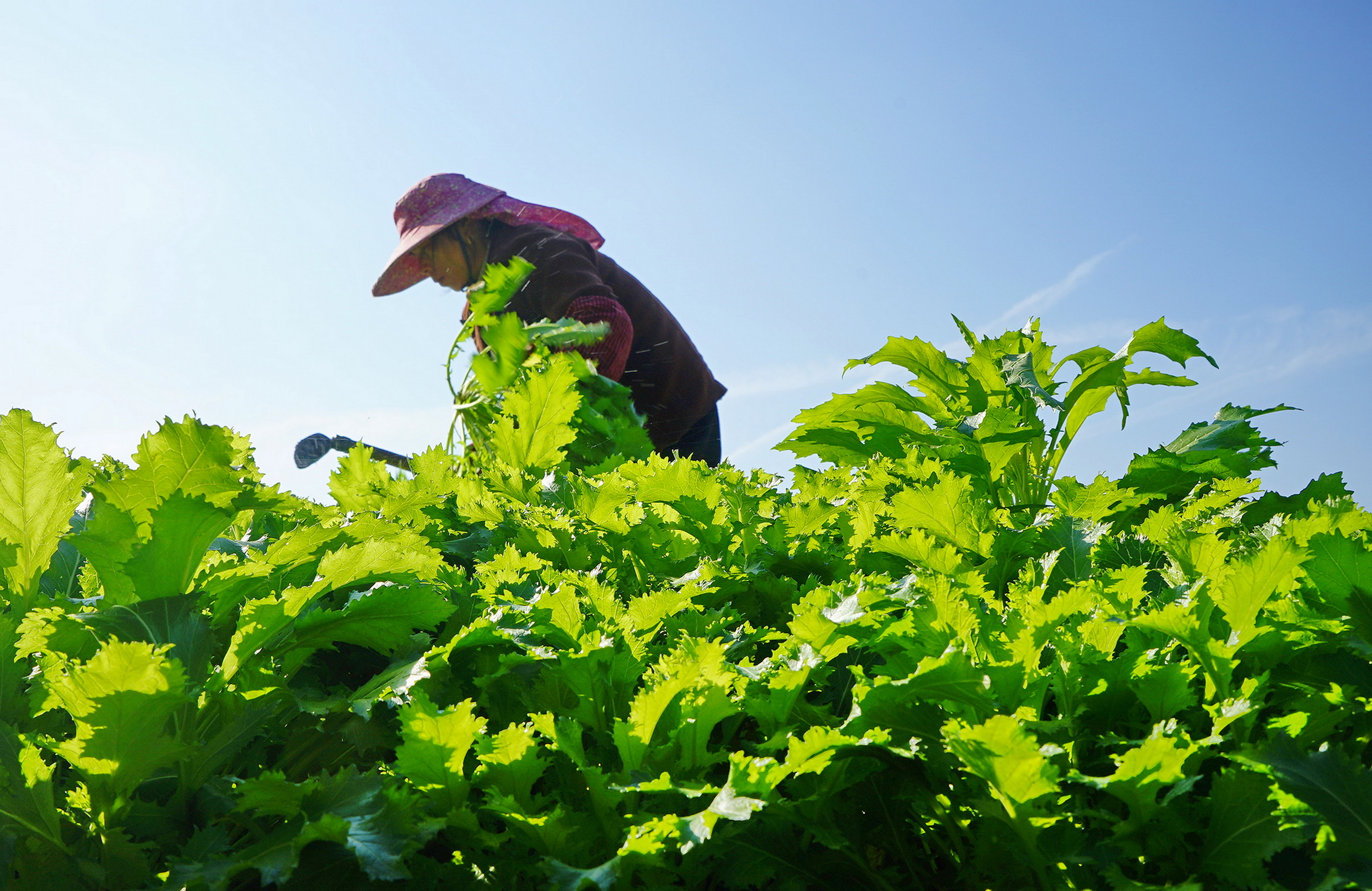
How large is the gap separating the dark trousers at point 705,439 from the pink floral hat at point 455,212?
1.46 meters

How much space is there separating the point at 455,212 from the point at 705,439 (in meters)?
2.26

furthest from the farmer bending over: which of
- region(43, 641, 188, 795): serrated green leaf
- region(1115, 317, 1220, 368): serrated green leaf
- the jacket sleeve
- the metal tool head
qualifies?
region(43, 641, 188, 795): serrated green leaf

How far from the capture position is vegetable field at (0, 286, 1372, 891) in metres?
0.87

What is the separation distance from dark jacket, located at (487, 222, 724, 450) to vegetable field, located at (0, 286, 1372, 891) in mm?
3937

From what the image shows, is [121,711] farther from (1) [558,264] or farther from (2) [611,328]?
(1) [558,264]

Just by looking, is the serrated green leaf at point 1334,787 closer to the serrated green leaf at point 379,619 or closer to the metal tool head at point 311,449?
the serrated green leaf at point 379,619

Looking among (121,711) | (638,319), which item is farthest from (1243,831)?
(638,319)

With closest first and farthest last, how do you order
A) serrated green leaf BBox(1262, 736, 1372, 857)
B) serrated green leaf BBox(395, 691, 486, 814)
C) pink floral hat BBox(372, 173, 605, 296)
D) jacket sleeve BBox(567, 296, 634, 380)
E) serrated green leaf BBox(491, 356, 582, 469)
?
serrated green leaf BBox(1262, 736, 1372, 857) → serrated green leaf BBox(395, 691, 486, 814) → serrated green leaf BBox(491, 356, 582, 469) → jacket sleeve BBox(567, 296, 634, 380) → pink floral hat BBox(372, 173, 605, 296)

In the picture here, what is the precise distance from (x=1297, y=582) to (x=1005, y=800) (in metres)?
0.56

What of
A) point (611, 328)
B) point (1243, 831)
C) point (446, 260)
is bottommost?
point (1243, 831)

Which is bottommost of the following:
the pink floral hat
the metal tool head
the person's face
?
the metal tool head

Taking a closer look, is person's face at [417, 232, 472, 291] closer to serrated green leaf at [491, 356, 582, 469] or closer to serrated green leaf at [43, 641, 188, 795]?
serrated green leaf at [491, 356, 582, 469]

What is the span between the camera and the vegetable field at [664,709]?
87 cm

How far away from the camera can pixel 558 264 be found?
5262mm
